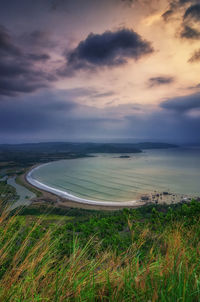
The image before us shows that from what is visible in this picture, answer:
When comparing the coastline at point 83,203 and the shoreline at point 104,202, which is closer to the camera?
the coastline at point 83,203

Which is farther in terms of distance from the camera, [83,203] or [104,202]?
[104,202]

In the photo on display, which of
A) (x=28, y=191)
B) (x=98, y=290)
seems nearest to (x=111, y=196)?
(x=28, y=191)

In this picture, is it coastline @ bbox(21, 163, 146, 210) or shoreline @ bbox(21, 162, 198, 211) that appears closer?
coastline @ bbox(21, 163, 146, 210)

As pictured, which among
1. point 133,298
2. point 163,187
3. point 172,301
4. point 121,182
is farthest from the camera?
point 121,182

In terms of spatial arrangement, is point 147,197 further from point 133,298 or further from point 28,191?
point 133,298

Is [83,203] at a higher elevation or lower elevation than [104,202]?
higher

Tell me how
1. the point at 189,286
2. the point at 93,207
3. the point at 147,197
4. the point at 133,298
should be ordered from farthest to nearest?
the point at 147,197 → the point at 93,207 → the point at 133,298 → the point at 189,286

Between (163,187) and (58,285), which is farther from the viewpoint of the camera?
(163,187)

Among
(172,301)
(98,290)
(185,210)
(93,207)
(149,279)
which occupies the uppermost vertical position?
(172,301)

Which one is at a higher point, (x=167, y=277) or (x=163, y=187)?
(x=167, y=277)
